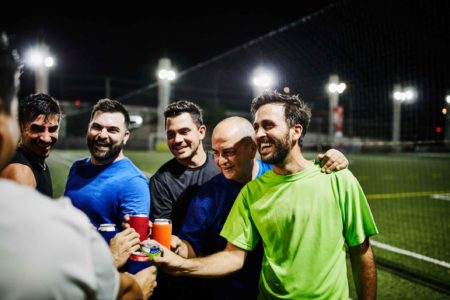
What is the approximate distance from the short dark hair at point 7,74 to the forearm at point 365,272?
194 centimetres

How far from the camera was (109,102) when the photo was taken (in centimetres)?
310

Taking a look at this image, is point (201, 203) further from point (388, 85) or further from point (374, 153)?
point (374, 153)

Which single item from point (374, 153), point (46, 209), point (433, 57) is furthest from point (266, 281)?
point (374, 153)

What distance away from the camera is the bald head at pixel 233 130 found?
2.74 metres

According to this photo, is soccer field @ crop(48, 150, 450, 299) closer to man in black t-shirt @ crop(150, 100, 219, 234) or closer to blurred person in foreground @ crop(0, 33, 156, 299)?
man in black t-shirt @ crop(150, 100, 219, 234)

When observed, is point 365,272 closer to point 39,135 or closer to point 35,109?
point 39,135

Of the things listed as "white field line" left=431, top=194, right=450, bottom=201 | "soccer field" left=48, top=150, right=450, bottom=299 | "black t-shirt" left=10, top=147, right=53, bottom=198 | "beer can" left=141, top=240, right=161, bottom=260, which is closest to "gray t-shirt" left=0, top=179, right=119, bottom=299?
"beer can" left=141, top=240, right=161, bottom=260

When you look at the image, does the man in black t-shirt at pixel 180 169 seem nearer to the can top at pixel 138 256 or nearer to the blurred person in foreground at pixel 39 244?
the can top at pixel 138 256

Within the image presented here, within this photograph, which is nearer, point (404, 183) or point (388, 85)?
point (404, 183)

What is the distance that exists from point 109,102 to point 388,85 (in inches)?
1195

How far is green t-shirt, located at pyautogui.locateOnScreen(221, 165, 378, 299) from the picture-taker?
2.07 metres

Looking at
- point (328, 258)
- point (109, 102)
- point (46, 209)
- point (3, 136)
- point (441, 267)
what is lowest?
point (441, 267)

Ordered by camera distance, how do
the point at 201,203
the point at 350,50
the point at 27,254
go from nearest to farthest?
→ the point at 27,254
the point at 201,203
the point at 350,50

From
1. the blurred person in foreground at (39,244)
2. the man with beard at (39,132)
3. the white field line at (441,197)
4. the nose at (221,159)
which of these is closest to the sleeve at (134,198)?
the nose at (221,159)
